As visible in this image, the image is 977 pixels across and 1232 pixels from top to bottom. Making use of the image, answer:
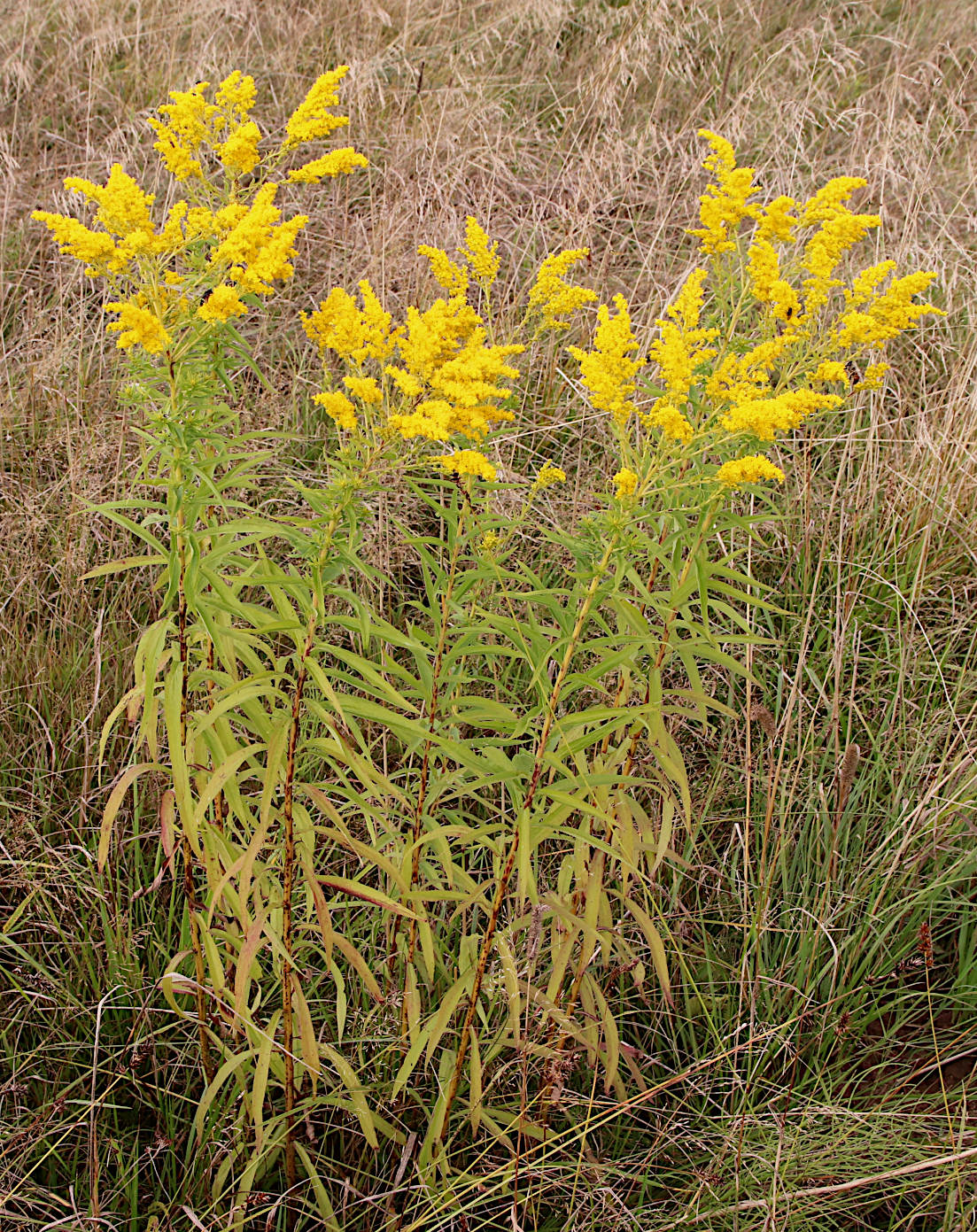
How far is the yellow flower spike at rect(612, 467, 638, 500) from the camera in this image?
1.50 m

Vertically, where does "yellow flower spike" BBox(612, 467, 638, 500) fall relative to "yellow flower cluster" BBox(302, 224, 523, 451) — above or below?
below

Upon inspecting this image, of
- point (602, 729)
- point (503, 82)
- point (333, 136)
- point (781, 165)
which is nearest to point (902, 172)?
point (781, 165)

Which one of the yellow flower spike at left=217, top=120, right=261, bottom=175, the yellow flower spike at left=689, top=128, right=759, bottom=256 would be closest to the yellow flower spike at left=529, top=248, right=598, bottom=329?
the yellow flower spike at left=689, top=128, right=759, bottom=256

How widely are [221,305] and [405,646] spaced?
568 millimetres

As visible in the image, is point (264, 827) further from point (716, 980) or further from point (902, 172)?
point (902, 172)

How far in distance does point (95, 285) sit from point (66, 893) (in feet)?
8.24

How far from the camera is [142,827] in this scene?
253cm

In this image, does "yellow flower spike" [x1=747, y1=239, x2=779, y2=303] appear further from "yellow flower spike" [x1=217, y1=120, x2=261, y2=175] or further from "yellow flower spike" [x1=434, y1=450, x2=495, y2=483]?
"yellow flower spike" [x1=217, y1=120, x2=261, y2=175]

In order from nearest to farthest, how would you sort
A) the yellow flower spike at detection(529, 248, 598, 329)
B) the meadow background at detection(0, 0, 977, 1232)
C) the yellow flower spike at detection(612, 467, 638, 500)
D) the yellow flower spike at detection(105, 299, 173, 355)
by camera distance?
the yellow flower spike at detection(105, 299, 173, 355)
the yellow flower spike at detection(612, 467, 638, 500)
the yellow flower spike at detection(529, 248, 598, 329)
the meadow background at detection(0, 0, 977, 1232)

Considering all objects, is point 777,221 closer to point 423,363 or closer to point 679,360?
point 679,360

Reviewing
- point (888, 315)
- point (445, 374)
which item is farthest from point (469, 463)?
point (888, 315)

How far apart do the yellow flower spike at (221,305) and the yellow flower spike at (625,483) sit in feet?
2.02

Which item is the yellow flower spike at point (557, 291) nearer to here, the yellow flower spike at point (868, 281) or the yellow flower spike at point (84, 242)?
the yellow flower spike at point (868, 281)

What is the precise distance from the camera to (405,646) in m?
1.53
